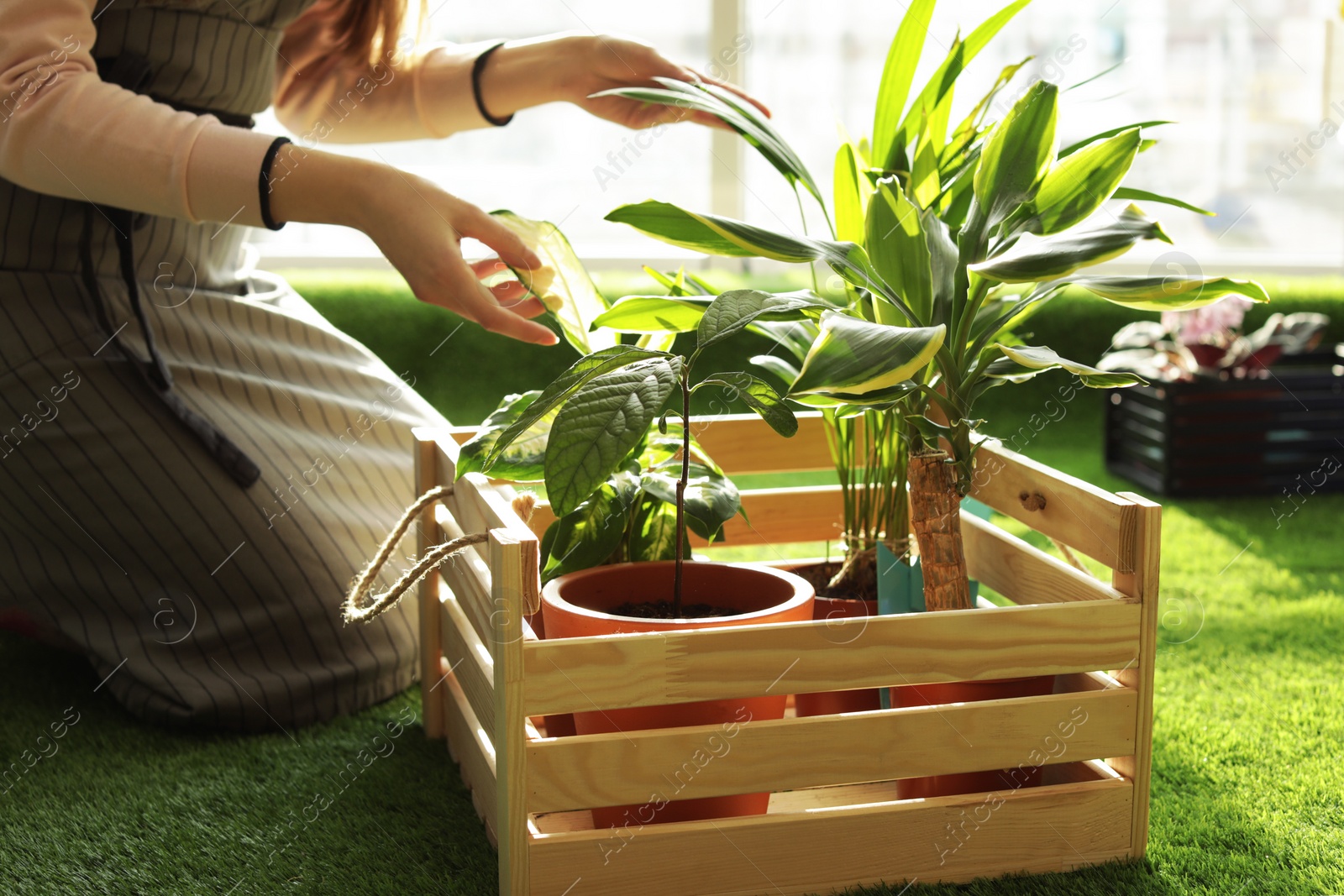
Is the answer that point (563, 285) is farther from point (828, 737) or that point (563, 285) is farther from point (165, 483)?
point (165, 483)

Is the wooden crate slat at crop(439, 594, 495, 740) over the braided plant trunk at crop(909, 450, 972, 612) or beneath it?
beneath

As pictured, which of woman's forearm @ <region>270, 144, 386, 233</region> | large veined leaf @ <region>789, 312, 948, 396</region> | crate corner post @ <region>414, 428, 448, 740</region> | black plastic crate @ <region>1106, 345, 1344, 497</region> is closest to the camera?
large veined leaf @ <region>789, 312, 948, 396</region>

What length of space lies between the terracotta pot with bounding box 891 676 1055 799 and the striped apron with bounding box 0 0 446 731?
52cm

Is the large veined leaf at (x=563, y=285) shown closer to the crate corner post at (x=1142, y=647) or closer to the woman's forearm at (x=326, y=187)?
the woman's forearm at (x=326, y=187)

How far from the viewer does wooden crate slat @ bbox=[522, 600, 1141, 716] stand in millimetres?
609

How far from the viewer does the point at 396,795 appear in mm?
822

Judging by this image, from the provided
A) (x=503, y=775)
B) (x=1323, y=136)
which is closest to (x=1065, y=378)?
(x=1323, y=136)

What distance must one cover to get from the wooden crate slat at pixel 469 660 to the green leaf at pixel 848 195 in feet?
1.29

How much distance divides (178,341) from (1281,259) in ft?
9.79

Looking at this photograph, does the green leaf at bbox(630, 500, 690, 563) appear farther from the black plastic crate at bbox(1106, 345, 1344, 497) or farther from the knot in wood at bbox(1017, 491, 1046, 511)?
the black plastic crate at bbox(1106, 345, 1344, 497)

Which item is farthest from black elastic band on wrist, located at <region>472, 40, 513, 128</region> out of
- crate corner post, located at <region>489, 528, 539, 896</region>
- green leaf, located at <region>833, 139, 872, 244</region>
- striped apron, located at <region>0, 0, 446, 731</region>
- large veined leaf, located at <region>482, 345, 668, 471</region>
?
crate corner post, located at <region>489, 528, 539, 896</region>

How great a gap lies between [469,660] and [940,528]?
329 millimetres

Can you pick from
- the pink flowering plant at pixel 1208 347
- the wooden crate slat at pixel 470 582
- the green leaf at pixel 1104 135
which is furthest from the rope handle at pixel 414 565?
the pink flowering plant at pixel 1208 347

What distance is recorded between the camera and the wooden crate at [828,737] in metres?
0.61
